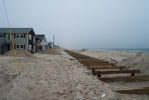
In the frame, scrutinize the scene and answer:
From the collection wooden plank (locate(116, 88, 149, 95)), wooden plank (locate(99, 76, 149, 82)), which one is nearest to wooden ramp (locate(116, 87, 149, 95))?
wooden plank (locate(116, 88, 149, 95))

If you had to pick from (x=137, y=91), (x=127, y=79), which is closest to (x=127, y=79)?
(x=127, y=79)

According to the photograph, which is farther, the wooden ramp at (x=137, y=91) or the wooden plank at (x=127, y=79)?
the wooden plank at (x=127, y=79)

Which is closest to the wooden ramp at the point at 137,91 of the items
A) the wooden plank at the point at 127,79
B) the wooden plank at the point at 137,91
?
the wooden plank at the point at 137,91

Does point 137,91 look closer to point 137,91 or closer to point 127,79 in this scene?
point 137,91

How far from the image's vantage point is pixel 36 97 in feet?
10.9

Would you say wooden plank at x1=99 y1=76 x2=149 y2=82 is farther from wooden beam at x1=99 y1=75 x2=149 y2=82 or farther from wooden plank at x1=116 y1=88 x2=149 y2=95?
wooden plank at x1=116 y1=88 x2=149 y2=95

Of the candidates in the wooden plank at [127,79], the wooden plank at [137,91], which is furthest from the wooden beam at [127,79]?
the wooden plank at [137,91]

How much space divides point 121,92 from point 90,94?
1.18 meters

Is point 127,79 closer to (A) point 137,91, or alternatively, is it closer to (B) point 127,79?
(B) point 127,79

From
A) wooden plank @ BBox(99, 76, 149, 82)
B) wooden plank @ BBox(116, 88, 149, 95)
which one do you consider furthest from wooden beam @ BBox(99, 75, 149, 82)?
wooden plank @ BBox(116, 88, 149, 95)

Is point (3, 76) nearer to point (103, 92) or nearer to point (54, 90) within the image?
point (54, 90)

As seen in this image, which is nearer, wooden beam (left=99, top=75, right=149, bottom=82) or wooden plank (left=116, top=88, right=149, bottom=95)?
wooden plank (left=116, top=88, right=149, bottom=95)

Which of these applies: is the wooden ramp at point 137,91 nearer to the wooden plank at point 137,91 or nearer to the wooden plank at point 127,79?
the wooden plank at point 137,91

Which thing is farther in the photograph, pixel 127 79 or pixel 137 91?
pixel 127 79
